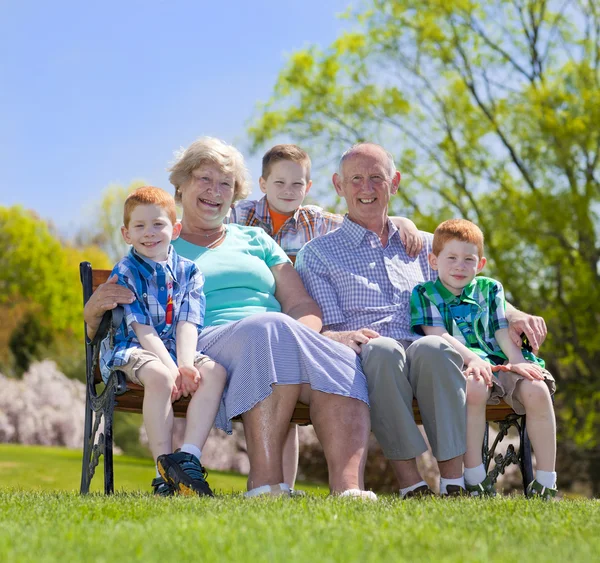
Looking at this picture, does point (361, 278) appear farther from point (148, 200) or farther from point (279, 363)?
point (148, 200)

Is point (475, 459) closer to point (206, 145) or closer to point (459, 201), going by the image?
point (206, 145)

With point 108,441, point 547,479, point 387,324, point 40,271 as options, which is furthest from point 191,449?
point 40,271

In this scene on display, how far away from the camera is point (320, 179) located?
16953 mm

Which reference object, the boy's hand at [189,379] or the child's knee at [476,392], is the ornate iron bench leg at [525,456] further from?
the boy's hand at [189,379]

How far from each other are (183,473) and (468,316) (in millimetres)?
1691

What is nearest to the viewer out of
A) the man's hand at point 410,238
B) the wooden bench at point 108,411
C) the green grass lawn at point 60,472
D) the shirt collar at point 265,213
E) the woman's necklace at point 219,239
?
the wooden bench at point 108,411

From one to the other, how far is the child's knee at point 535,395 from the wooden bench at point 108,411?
0.19m

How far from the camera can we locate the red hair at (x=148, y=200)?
3.87 meters

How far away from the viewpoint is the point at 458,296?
419cm

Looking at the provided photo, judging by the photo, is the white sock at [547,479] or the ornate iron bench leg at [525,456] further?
the ornate iron bench leg at [525,456]

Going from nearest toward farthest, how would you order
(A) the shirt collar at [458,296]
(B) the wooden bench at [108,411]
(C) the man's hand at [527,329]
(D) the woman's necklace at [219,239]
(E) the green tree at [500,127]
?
(B) the wooden bench at [108,411], (C) the man's hand at [527,329], (A) the shirt collar at [458,296], (D) the woman's necklace at [219,239], (E) the green tree at [500,127]


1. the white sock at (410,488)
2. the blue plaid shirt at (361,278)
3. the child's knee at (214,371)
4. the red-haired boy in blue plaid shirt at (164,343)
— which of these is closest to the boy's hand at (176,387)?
the red-haired boy in blue plaid shirt at (164,343)

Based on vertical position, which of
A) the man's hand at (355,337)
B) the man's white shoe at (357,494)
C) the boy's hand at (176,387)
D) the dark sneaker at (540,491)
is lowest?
the dark sneaker at (540,491)

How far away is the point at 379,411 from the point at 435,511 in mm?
914
